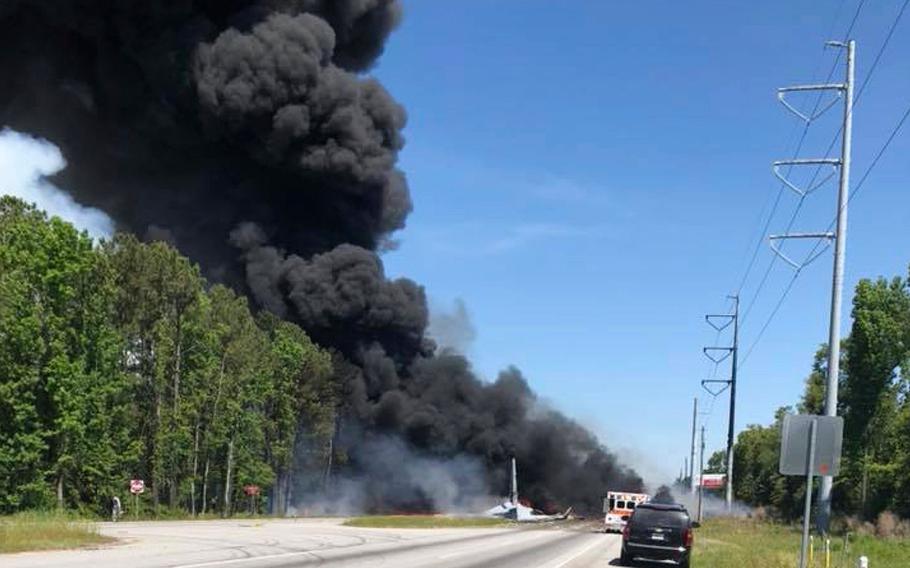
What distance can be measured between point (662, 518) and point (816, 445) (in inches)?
468

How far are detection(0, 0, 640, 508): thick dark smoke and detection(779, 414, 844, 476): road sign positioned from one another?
44.1 metres

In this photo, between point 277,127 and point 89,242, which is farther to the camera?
point 277,127

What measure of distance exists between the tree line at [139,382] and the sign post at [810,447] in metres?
35.2

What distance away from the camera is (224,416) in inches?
2387

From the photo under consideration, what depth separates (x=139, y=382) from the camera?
5625 cm

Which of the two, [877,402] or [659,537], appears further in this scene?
[877,402]

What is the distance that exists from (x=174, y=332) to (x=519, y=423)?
1191 inches

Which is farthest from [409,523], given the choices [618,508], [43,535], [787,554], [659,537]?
[787,554]

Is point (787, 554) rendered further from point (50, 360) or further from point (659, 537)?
point (50, 360)

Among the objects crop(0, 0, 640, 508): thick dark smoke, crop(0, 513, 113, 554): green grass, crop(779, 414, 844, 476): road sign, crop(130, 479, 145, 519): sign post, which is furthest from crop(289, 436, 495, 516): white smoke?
crop(779, 414, 844, 476): road sign

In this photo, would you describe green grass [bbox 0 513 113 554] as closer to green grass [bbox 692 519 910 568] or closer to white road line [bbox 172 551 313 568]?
white road line [bbox 172 551 313 568]

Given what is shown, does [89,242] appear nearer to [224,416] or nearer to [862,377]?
[224,416]

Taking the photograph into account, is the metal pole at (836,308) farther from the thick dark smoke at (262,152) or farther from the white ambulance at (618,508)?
the thick dark smoke at (262,152)

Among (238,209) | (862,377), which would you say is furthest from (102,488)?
(862,377)
